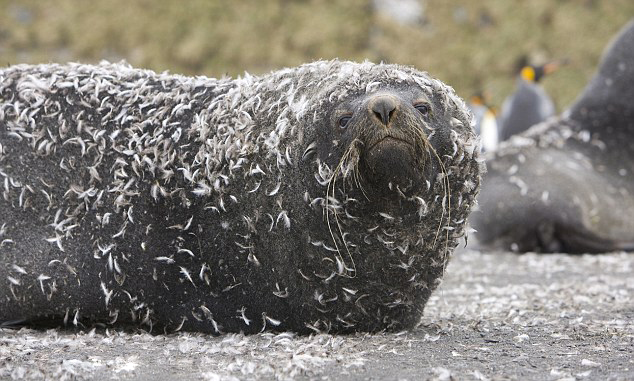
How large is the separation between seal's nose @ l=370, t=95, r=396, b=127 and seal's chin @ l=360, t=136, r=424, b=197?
0.08 metres

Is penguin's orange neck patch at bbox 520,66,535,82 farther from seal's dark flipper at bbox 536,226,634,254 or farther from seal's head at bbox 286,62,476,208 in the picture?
seal's head at bbox 286,62,476,208

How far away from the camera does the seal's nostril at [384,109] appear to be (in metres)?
3.91

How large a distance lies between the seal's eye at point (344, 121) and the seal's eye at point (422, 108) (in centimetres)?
31

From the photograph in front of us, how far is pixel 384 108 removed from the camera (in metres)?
3.91

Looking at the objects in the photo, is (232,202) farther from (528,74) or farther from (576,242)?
(528,74)

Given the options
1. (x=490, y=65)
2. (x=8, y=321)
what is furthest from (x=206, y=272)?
(x=490, y=65)

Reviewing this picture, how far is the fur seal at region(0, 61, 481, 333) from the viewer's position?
4.22m

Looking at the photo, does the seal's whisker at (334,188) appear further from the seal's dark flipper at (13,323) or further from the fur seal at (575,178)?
the fur seal at (575,178)

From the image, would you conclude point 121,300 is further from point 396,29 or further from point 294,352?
point 396,29

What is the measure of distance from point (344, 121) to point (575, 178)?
196 inches

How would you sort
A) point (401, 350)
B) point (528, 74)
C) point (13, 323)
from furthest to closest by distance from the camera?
point (528, 74), point (13, 323), point (401, 350)

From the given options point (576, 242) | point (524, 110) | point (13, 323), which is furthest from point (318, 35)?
point (13, 323)

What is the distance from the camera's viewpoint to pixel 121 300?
14.9 feet

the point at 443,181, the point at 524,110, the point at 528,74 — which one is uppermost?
the point at 528,74
